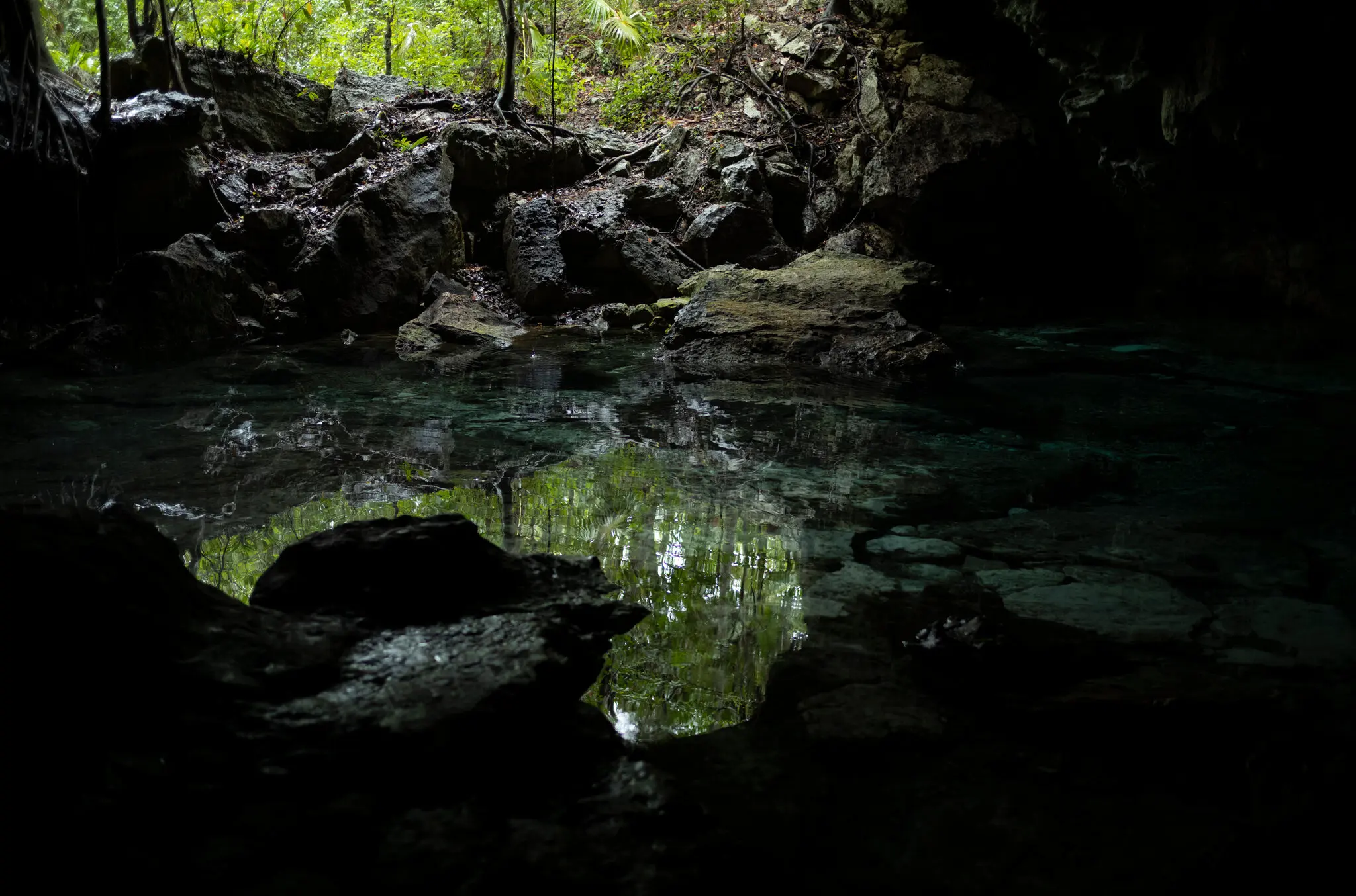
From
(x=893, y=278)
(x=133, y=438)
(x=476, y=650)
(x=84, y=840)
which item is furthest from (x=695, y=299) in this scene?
(x=84, y=840)

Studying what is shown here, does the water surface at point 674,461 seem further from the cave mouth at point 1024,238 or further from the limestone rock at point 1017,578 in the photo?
the cave mouth at point 1024,238

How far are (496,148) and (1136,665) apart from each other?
11.7 metres

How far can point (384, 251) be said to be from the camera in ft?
35.3

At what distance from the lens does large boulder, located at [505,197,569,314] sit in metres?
11.4

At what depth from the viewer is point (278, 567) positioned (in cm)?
245

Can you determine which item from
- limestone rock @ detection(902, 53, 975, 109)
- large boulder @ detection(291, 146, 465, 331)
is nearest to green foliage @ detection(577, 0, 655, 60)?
large boulder @ detection(291, 146, 465, 331)

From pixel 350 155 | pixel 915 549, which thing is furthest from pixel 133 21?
pixel 915 549

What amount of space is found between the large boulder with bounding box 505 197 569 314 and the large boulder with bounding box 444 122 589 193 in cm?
84

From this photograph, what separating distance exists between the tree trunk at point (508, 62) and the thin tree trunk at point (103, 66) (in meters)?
5.20

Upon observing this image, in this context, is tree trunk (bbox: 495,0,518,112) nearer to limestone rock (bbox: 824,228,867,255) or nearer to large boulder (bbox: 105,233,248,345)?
large boulder (bbox: 105,233,248,345)

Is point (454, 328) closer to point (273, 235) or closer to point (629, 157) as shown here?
point (273, 235)

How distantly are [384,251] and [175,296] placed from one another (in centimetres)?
248

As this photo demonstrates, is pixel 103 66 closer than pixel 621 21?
Yes

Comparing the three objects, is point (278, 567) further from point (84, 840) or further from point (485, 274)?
point (485, 274)
